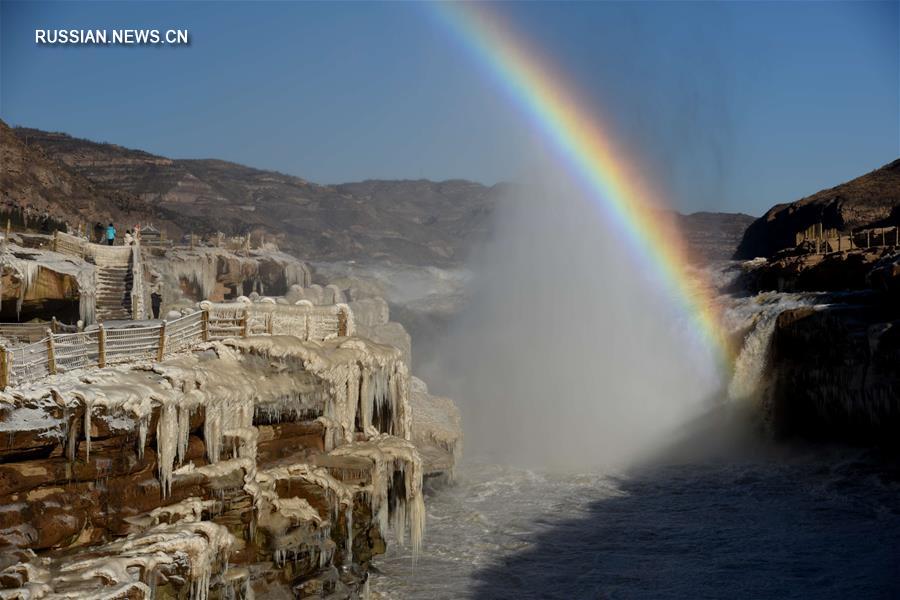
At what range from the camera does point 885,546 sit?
16.3 metres

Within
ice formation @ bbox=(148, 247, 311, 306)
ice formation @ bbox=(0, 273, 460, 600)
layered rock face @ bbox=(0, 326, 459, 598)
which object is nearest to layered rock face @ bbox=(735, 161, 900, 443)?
ice formation @ bbox=(0, 273, 460, 600)

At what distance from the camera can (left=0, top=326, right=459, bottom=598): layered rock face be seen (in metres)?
9.45

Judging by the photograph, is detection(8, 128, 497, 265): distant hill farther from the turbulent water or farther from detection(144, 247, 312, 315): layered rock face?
the turbulent water

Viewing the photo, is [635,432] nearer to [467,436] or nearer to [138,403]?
[467,436]

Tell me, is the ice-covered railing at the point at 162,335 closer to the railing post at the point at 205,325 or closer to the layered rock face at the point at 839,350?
the railing post at the point at 205,325

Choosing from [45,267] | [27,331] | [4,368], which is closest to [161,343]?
[4,368]

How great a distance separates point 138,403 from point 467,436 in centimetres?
2031

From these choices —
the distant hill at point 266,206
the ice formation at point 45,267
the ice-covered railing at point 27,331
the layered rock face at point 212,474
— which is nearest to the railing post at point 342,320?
the layered rock face at point 212,474

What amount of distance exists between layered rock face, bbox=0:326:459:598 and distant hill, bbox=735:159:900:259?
38.9m

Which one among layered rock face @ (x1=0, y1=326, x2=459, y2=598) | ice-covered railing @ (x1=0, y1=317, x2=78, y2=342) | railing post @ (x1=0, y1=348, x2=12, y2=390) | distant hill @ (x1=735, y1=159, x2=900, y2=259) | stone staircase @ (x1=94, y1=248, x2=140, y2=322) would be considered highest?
distant hill @ (x1=735, y1=159, x2=900, y2=259)

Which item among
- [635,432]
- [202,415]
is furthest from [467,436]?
[202,415]

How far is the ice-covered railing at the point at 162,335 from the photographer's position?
401 inches

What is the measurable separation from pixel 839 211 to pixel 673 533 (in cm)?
3827

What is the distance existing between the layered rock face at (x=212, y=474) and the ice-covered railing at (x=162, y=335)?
0.38m
